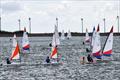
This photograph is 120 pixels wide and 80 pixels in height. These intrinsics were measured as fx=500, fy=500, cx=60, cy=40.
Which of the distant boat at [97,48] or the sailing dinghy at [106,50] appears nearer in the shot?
the sailing dinghy at [106,50]

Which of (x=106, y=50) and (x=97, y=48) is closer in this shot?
(x=106, y=50)

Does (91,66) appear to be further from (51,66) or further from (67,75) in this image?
(67,75)

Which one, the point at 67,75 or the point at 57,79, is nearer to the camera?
the point at 57,79

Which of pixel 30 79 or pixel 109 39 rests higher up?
pixel 109 39

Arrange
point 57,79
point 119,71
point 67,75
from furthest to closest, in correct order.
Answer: point 119,71, point 67,75, point 57,79

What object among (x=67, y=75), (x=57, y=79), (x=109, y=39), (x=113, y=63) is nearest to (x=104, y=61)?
(x=113, y=63)

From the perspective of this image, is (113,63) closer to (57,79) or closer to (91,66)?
(91,66)

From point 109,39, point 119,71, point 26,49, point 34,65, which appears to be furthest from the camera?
point 26,49

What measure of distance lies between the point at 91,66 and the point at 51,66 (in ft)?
22.3

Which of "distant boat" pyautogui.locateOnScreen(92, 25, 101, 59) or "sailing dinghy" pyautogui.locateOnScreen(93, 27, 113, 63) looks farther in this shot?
"distant boat" pyautogui.locateOnScreen(92, 25, 101, 59)

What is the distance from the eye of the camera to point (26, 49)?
112 m

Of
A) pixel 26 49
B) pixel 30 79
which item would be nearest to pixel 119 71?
pixel 30 79

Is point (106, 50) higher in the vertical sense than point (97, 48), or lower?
lower

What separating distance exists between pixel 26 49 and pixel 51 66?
28691 mm
